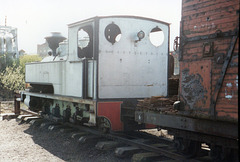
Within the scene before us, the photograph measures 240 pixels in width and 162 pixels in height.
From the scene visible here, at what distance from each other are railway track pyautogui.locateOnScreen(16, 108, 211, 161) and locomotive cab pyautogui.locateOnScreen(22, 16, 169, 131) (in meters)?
0.38

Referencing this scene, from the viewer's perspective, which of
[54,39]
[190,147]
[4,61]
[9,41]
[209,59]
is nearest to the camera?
[209,59]

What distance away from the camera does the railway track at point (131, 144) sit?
584 centimetres

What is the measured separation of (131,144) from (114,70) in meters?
1.83

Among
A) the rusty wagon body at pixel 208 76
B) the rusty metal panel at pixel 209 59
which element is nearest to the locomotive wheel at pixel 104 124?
the rusty wagon body at pixel 208 76

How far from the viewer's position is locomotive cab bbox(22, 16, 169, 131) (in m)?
7.12

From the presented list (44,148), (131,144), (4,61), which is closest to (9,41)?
(4,61)

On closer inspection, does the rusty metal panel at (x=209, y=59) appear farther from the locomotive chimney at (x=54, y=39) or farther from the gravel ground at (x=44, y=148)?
the locomotive chimney at (x=54, y=39)

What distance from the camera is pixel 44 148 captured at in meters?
7.31

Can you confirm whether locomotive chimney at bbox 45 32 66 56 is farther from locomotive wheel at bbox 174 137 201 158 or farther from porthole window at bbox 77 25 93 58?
locomotive wheel at bbox 174 137 201 158

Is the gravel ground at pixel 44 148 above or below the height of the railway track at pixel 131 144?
below

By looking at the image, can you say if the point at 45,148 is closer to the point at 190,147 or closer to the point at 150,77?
the point at 150,77

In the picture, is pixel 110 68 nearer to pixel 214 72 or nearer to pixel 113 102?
pixel 113 102

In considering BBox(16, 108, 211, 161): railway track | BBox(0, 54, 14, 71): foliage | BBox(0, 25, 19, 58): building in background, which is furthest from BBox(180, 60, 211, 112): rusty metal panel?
BBox(0, 25, 19, 58): building in background

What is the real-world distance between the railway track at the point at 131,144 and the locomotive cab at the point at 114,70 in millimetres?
377
